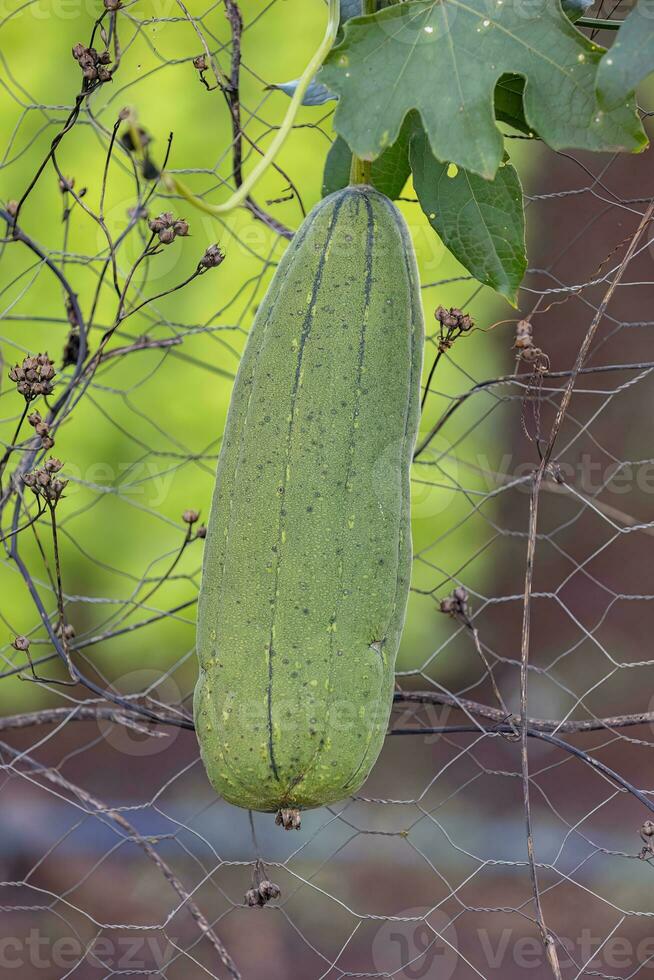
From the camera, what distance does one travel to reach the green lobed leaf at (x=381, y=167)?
0.85 meters

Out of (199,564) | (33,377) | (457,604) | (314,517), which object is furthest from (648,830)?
(199,564)

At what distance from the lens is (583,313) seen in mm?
2551

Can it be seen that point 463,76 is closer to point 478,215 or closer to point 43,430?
point 478,215

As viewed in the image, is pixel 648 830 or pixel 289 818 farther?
pixel 648 830

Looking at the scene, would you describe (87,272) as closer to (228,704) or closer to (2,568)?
(2,568)

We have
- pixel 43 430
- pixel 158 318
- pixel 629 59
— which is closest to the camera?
pixel 629 59

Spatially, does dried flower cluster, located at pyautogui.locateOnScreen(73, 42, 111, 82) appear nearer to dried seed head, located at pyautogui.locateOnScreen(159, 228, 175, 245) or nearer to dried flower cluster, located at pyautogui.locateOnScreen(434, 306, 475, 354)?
dried seed head, located at pyautogui.locateOnScreen(159, 228, 175, 245)

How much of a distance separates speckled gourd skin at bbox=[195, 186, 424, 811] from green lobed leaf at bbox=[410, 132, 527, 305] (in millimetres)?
68

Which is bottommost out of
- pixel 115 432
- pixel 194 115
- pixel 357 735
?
pixel 357 735

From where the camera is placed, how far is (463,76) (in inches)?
26.7

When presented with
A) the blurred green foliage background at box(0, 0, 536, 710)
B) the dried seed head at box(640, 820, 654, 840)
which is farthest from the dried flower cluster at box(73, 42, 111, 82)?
the blurred green foliage background at box(0, 0, 536, 710)

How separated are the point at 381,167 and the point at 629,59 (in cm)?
29

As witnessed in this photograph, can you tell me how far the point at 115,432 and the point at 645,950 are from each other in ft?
4.68

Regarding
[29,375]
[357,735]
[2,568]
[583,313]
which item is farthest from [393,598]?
[583,313]
